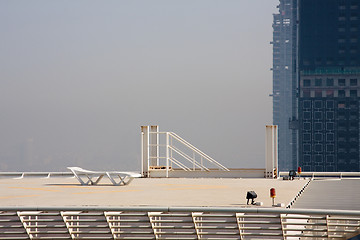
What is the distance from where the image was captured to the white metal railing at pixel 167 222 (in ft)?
68.6

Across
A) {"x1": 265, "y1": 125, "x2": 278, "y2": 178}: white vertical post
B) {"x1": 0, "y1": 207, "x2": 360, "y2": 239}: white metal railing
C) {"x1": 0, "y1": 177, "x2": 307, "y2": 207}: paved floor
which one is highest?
{"x1": 265, "y1": 125, "x2": 278, "y2": 178}: white vertical post

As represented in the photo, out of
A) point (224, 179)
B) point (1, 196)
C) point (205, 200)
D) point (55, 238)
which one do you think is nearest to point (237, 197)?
point (205, 200)

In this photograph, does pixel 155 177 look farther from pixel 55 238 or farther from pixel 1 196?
pixel 55 238

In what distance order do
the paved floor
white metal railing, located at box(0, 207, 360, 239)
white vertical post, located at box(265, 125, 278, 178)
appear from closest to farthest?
white metal railing, located at box(0, 207, 360, 239) → the paved floor → white vertical post, located at box(265, 125, 278, 178)

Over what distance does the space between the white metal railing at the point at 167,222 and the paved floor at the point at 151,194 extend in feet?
6.73

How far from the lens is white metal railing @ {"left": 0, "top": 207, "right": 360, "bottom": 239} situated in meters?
20.9

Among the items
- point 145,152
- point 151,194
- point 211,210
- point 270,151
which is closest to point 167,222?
point 211,210

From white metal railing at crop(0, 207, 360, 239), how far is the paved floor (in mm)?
2052

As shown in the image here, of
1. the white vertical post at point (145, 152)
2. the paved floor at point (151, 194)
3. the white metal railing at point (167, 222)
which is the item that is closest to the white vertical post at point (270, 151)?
the paved floor at point (151, 194)

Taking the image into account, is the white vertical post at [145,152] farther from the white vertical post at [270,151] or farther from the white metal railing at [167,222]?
the white metal railing at [167,222]

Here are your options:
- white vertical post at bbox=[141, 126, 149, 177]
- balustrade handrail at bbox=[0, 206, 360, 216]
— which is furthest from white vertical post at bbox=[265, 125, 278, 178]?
balustrade handrail at bbox=[0, 206, 360, 216]

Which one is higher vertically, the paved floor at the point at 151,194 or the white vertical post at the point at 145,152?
the white vertical post at the point at 145,152

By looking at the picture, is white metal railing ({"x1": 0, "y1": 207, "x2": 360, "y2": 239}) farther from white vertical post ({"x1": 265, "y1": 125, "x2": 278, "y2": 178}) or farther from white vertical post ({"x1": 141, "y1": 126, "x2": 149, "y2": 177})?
white vertical post ({"x1": 141, "y1": 126, "x2": 149, "y2": 177})

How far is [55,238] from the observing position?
23.0 m
